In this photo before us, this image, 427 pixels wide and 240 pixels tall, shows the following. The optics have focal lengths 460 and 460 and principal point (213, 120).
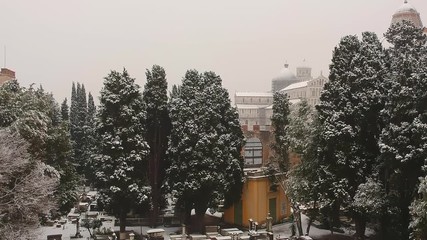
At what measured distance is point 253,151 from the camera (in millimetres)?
36750

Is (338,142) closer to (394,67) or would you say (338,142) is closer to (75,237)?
(394,67)

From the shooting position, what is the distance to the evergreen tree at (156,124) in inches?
1161

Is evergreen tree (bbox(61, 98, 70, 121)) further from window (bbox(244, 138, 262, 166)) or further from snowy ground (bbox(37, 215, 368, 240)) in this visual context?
window (bbox(244, 138, 262, 166))

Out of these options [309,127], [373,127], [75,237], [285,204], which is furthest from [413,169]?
[75,237]

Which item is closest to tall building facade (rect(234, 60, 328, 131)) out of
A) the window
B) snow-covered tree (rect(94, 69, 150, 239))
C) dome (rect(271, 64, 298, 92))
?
dome (rect(271, 64, 298, 92))

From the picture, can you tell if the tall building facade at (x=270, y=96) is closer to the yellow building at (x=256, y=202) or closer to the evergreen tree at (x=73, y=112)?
the evergreen tree at (x=73, y=112)

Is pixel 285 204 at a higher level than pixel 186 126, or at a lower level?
lower

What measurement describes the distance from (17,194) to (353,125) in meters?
15.2

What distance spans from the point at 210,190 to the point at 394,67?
12.5 m

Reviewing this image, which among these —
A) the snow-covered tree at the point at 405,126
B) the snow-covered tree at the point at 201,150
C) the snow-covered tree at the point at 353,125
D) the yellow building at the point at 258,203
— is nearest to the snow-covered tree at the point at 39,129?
the snow-covered tree at the point at 201,150

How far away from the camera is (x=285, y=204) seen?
32.6m

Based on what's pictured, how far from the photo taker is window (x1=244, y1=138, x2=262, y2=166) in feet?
120

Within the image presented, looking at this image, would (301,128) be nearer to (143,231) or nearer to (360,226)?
(360,226)

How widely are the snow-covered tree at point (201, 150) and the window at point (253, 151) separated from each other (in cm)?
675
